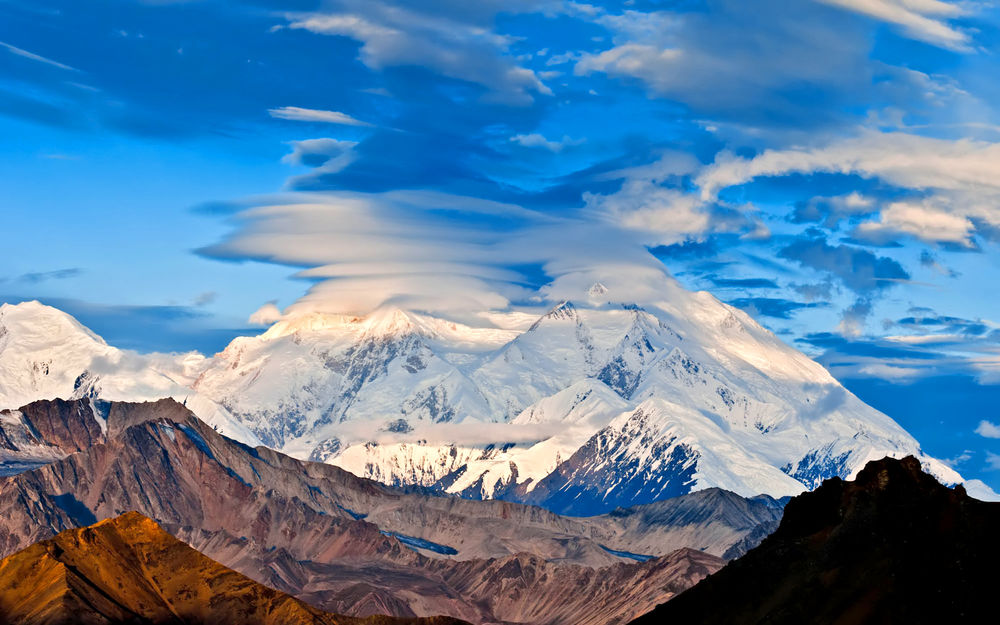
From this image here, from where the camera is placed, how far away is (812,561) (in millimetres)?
187250

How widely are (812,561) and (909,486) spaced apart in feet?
45.8

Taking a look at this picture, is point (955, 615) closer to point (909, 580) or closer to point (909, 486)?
point (909, 580)

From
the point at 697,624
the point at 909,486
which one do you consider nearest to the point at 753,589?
the point at 697,624

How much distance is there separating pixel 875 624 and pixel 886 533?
45.0 ft

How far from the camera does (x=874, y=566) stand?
177625mm

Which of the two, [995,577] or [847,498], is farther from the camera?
[847,498]

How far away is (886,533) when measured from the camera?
181 meters

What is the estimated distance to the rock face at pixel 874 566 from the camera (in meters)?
170

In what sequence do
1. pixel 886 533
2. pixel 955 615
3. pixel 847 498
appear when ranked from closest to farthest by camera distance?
pixel 955 615, pixel 886 533, pixel 847 498

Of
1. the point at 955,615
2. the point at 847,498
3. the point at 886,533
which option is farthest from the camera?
the point at 847,498

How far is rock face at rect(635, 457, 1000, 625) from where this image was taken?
169750mm

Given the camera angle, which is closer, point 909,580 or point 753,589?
point 909,580

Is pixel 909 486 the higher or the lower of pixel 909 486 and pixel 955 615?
the higher

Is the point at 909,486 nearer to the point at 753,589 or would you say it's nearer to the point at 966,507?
the point at 966,507
